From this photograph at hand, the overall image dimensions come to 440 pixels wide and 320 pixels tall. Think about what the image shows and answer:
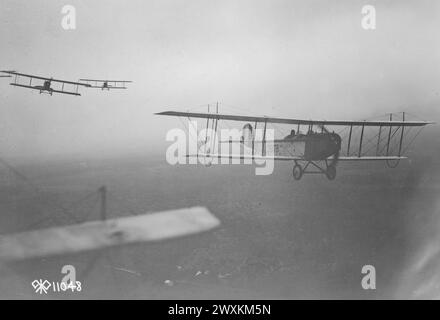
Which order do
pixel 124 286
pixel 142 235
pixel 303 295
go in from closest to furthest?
pixel 124 286, pixel 303 295, pixel 142 235

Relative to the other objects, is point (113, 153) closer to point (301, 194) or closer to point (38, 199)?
point (38, 199)

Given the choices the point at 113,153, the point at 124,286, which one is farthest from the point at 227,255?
the point at 113,153

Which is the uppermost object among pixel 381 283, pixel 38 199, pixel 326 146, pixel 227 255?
pixel 326 146

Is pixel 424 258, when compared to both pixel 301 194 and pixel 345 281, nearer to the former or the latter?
pixel 345 281

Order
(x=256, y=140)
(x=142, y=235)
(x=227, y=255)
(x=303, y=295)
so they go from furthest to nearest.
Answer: (x=142, y=235) → (x=227, y=255) → (x=303, y=295) → (x=256, y=140)

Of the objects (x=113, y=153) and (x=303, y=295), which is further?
(x=113, y=153)

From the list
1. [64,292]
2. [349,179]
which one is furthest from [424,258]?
[349,179]

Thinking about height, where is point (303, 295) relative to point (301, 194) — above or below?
below
